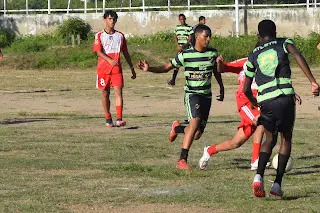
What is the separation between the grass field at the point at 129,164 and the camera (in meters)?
9.62

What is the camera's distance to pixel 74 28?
43.8 metres

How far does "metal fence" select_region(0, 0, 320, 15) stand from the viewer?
4222cm

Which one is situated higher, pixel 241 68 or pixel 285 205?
pixel 241 68

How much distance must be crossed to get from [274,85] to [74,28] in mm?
34485

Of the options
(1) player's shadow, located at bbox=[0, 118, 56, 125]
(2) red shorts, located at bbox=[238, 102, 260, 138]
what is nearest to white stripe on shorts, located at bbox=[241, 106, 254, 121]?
(2) red shorts, located at bbox=[238, 102, 260, 138]

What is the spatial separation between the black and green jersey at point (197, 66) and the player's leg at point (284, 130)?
2.50m

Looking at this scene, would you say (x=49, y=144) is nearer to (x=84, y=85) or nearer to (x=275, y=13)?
(x=84, y=85)

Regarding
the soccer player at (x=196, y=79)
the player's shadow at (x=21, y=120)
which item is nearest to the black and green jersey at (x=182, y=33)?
the player's shadow at (x=21, y=120)

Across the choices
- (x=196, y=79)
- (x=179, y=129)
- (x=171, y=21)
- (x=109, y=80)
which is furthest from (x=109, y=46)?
(x=171, y=21)

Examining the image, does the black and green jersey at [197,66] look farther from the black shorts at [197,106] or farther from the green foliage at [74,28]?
the green foliage at [74,28]

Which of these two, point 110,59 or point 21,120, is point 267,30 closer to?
point 110,59

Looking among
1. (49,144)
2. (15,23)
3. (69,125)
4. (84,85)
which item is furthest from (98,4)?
(49,144)

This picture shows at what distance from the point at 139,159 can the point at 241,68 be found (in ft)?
6.14

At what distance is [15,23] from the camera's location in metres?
46.2
